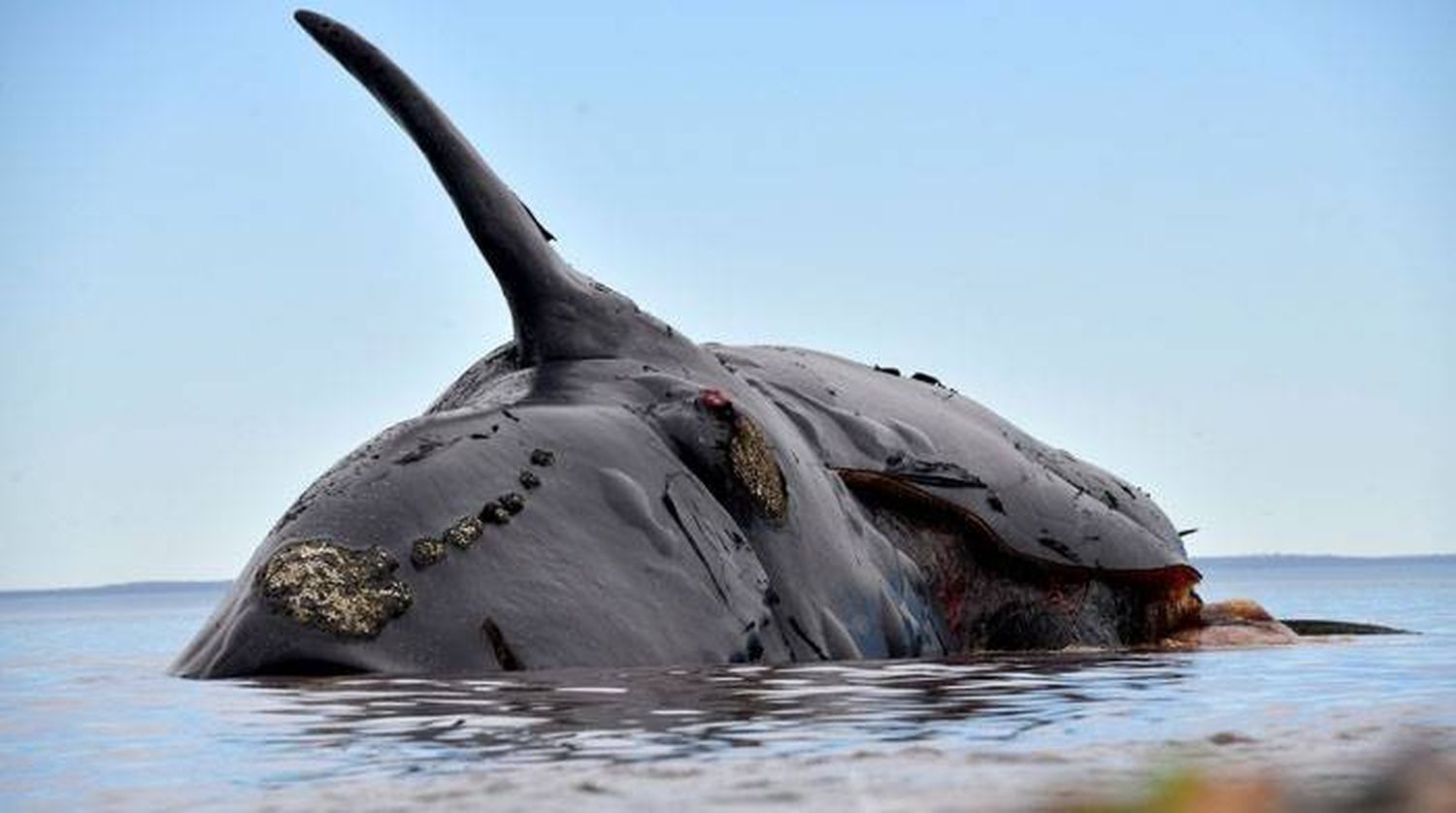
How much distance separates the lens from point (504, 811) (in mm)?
5387

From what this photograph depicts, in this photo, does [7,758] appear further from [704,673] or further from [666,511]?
[666,511]

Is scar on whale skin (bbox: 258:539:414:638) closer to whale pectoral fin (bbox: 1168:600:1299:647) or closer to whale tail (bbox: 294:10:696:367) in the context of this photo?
whale tail (bbox: 294:10:696:367)

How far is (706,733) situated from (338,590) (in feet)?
9.96

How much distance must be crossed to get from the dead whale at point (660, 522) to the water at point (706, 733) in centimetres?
49

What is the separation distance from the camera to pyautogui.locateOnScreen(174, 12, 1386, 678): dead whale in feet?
32.9

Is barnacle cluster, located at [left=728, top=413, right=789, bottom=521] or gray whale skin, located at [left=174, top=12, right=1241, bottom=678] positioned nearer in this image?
gray whale skin, located at [left=174, top=12, right=1241, bottom=678]

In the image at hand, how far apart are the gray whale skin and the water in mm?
475

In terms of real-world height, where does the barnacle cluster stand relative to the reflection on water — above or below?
above

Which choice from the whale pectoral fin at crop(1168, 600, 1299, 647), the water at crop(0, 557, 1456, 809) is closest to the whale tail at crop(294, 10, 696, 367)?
the water at crop(0, 557, 1456, 809)

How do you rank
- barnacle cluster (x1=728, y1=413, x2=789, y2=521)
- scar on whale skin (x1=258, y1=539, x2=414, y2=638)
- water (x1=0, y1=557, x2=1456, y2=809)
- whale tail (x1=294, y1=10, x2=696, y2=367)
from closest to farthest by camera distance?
water (x1=0, y1=557, x2=1456, y2=809)
scar on whale skin (x1=258, y1=539, x2=414, y2=638)
barnacle cluster (x1=728, y1=413, x2=789, y2=521)
whale tail (x1=294, y1=10, x2=696, y2=367)

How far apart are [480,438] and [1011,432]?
18.1 feet

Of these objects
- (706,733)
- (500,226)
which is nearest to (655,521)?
(500,226)

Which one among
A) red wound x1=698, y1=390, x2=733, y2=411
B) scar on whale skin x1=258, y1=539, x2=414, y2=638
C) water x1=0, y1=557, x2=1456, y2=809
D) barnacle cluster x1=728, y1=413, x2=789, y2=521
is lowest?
water x1=0, y1=557, x2=1456, y2=809

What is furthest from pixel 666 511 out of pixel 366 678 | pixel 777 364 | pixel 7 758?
pixel 7 758
